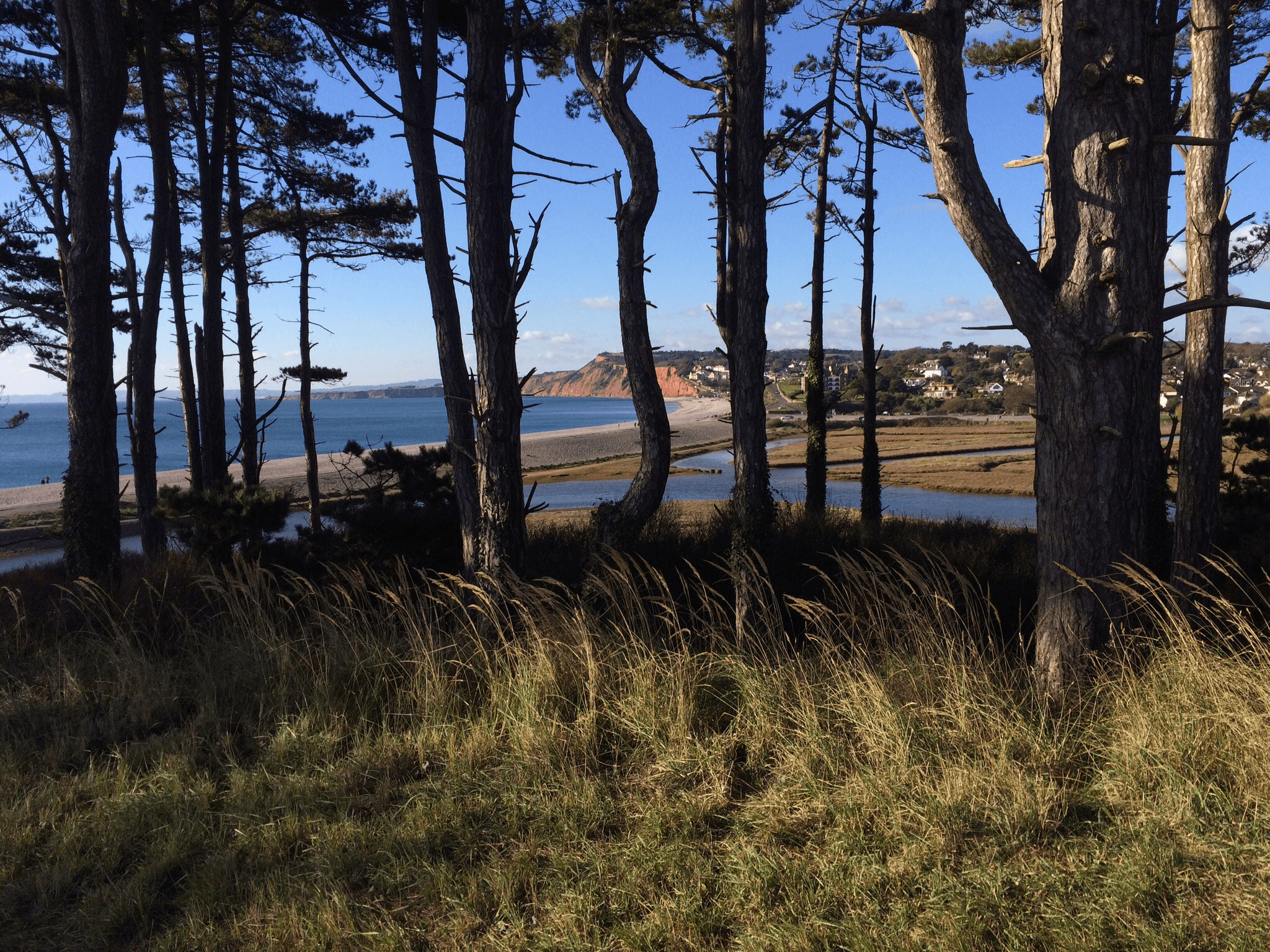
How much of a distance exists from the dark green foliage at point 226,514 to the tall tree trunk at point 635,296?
3.21m

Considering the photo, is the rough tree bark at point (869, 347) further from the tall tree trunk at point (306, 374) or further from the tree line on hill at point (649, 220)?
the tall tree trunk at point (306, 374)

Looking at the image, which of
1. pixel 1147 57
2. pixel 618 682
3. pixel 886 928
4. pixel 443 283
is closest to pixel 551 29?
pixel 443 283

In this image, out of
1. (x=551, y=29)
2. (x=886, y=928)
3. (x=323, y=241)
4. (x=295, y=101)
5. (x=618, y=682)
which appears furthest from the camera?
(x=323, y=241)

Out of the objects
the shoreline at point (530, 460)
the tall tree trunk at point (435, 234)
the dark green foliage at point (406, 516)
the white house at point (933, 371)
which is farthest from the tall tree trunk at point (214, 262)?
the white house at point (933, 371)

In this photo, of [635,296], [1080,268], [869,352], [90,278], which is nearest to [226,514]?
[90,278]

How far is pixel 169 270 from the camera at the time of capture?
15.1 metres

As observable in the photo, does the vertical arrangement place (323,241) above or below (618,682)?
above

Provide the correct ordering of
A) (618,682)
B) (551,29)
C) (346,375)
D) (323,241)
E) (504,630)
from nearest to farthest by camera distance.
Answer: (618,682)
(504,630)
(551,29)
(323,241)
(346,375)

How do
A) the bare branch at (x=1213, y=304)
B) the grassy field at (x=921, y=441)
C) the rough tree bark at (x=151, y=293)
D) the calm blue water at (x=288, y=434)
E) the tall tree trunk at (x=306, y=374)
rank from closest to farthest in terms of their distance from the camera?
the bare branch at (x=1213, y=304) < the rough tree bark at (x=151, y=293) < the tall tree trunk at (x=306, y=374) < the grassy field at (x=921, y=441) < the calm blue water at (x=288, y=434)

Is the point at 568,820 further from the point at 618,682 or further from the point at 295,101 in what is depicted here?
the point at 295,101

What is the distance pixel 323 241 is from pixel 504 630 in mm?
14337

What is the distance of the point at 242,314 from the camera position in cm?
1577

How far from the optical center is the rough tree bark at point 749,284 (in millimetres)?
6863

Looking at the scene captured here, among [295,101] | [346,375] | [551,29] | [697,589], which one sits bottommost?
[697,589]
